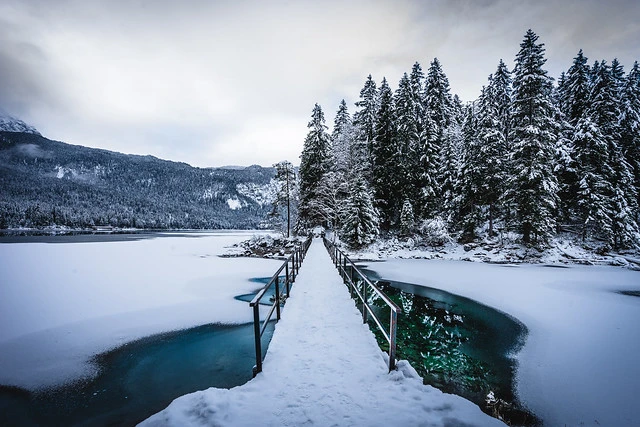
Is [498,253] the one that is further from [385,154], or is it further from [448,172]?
[385,154]

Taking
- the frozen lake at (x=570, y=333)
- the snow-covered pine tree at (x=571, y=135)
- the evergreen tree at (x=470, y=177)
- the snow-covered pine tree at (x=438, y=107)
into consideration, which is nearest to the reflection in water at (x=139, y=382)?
the frozen lake at (x=570, y=333)

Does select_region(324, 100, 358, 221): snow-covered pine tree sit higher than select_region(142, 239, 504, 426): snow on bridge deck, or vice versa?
select_region(324, 100, 358, 221): snow-covered pine tree

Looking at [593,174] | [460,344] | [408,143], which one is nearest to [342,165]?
[408,143]

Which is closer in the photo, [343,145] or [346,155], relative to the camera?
[346,155]

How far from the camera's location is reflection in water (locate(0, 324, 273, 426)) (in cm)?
509

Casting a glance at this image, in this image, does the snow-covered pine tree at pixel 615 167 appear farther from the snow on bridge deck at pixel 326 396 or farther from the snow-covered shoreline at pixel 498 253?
the snow on bridge deck at pixel 326 396

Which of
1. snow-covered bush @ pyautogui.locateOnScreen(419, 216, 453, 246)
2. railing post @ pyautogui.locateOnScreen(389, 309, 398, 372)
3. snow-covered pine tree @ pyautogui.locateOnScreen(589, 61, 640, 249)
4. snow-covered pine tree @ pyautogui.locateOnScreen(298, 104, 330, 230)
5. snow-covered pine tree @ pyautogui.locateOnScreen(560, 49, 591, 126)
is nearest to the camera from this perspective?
railing post @ pyautogui.locateOnScreen(389, 309, 398, 372)

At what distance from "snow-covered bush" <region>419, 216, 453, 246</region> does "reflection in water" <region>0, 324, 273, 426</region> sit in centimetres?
2012

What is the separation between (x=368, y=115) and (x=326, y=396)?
1130 inches

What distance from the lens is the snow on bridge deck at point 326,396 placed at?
10.7 ft

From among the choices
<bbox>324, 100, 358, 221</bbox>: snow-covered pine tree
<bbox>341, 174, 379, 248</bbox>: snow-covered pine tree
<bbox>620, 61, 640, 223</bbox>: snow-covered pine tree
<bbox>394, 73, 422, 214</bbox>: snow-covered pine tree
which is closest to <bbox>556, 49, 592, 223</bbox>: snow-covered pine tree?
<bbox>620, 61, 640, 223</bbox>: snow-covered pine tree

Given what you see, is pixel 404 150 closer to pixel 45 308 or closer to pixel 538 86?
pixel 538 86

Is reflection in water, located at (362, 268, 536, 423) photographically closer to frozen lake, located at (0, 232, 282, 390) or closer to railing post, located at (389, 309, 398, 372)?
railing post, located at (389, 309, 398, 372)

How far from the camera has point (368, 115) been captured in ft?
94.7
